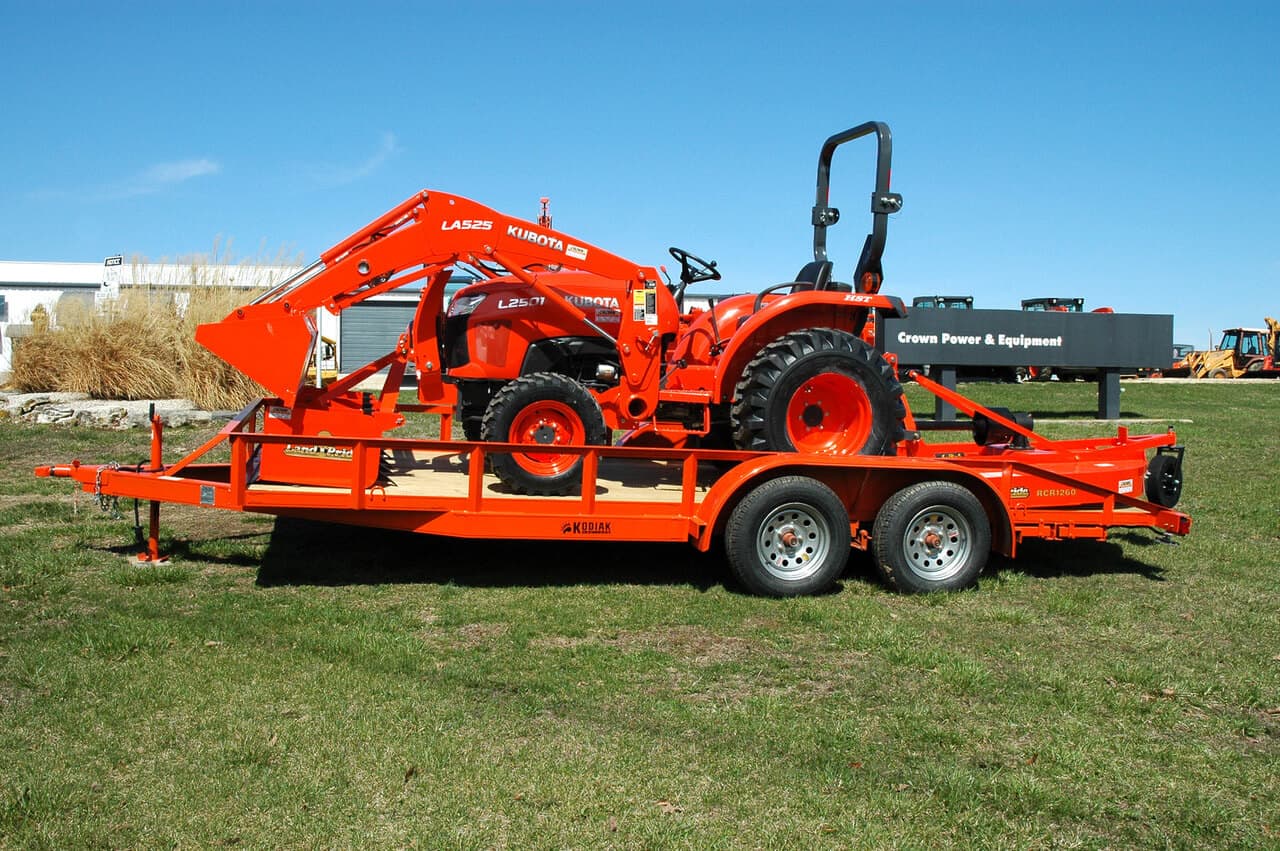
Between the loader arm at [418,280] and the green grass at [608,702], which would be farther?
the loader arm at [418,280]

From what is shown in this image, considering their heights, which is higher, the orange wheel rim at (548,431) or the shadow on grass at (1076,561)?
the orange wheel rim at (548,431)

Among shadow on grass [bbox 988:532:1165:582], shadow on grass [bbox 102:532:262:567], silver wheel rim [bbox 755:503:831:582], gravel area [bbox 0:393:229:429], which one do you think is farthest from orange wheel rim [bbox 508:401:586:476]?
gravel area [bbox 0:393:229:429]

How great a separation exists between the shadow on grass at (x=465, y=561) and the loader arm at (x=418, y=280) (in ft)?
3.78

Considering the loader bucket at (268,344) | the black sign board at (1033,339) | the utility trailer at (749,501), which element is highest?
the black sign board at (1033,339)

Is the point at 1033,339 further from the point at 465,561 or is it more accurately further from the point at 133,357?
the point at 133,357

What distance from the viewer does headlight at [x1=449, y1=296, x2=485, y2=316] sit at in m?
8.51

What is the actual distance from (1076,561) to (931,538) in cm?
184

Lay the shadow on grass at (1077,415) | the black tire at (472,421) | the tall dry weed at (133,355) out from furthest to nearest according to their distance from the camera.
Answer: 1. the shadow on grass at (1077,415)
2. the tall dry weed at (133,355)
3. the black tire at (472,421)

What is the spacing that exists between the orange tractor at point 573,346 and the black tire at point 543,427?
0.01 m

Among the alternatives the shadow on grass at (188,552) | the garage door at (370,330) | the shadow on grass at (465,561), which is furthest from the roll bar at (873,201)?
the garage door at (370,330)

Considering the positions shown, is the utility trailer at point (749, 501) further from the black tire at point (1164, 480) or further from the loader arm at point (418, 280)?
the loader arm at point (418, 280)

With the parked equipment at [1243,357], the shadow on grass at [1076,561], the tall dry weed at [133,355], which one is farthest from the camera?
the parked equipment at [1243,357]

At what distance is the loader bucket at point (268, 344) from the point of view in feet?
23.5

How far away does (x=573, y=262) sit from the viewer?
Answer: 7.93 metres
